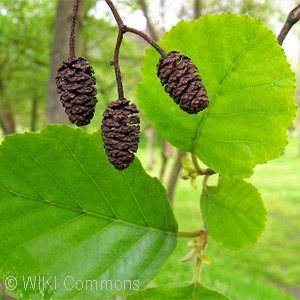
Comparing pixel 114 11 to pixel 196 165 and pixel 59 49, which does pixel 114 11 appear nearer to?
pixel 196 165

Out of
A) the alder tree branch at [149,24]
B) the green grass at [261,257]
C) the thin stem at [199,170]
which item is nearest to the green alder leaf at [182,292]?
the thin stem at [199,170]

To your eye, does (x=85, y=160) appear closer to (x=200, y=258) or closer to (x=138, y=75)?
(x=200, y=258)

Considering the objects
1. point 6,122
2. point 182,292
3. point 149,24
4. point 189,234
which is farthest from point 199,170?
point 149,24

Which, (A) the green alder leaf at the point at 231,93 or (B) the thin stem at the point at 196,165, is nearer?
(A) the green alder leaf at the point at 231,93

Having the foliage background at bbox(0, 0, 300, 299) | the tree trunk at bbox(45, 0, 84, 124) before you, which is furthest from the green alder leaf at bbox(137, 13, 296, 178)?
the foliage background at bbox(0, 0, 300, 299)

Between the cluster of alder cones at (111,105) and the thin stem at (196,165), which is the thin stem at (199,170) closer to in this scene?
the thin stem at (196,165)

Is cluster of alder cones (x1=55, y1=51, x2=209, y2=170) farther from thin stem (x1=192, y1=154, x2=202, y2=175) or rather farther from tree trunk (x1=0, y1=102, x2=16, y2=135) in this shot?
tree trunk (x1=0, y1=102, x2=16, y2=135)
